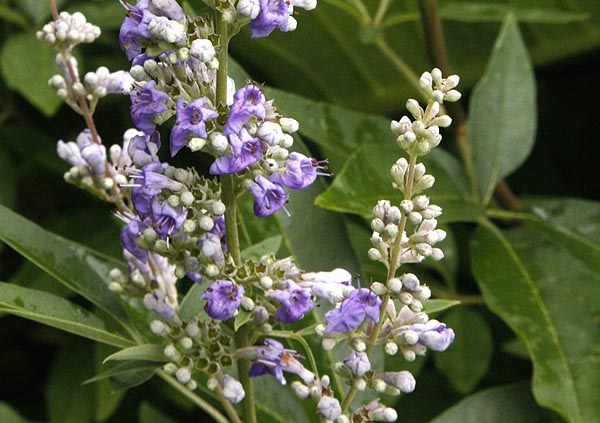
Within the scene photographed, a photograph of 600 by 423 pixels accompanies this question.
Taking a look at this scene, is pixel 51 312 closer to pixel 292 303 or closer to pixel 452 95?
pixel 292 303

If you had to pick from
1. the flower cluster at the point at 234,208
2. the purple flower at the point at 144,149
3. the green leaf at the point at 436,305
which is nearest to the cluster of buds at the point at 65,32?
the flower cluster at the point at 234,208

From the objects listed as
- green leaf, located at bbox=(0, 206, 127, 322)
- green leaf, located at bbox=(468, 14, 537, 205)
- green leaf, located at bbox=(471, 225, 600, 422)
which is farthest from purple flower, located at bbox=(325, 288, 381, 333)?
green leaf, located at bbox=(468, 14, 537, 205)

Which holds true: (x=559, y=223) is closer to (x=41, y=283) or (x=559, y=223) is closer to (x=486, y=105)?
(x=486, y=105)

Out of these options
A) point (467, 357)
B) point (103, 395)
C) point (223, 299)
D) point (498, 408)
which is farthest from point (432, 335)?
point (103, 395)

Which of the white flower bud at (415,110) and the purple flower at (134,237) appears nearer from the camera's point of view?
the white flower bud at (415,110)

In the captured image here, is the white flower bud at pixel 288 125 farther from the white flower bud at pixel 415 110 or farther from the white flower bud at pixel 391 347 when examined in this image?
the white flower bud at pixel 391 347

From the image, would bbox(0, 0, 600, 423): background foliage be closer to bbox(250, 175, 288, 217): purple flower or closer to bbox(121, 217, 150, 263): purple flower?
bbox(121, 217, 150, 263): purple flower
